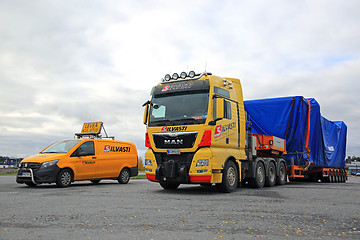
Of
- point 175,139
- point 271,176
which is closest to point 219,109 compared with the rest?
point 175,139

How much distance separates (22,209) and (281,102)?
1218 centimetres

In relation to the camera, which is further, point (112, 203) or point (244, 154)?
point (244, 154)

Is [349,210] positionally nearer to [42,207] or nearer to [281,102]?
[42,207]

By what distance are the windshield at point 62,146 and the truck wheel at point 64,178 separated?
0.82 m

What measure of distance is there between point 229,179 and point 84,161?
19.9ft

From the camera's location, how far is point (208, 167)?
1009cm

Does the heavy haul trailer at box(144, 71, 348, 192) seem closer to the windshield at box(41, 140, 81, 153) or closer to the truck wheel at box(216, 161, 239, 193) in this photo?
the truck wheel at box(216, 161, 239, 193)

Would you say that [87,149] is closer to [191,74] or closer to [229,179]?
[191,74]

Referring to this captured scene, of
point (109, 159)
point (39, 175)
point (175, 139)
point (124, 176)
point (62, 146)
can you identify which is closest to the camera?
point (175, 139)

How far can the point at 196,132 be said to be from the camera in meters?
10.3

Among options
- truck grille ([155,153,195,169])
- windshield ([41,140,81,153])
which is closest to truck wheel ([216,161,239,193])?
truck grille ([155,153,195,169])

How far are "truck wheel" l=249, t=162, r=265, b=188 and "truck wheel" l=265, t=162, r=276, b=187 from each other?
44 centimetres

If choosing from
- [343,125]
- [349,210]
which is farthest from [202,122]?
[343,125]

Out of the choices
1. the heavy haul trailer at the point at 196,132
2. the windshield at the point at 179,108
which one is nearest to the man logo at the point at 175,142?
the heavy haul trailer at the point at 196,132
